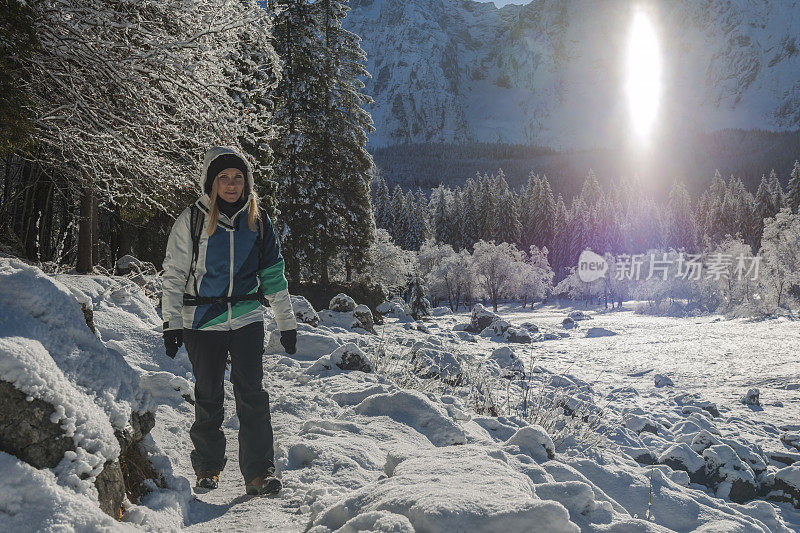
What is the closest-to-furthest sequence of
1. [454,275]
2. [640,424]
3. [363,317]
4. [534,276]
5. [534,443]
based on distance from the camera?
1. [534,443]
2. [640,424]
3. [363,317]
4. [454,275]
5. [534,276]

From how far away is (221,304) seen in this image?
10.1 ft

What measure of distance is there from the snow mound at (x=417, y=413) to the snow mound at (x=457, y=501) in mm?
1364

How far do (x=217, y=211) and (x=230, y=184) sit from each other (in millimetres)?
196

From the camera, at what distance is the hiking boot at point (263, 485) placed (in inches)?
119

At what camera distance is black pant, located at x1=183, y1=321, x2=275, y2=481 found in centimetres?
310

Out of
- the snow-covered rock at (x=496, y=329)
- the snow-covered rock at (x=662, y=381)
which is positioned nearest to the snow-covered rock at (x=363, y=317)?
the snow-covered rock at (x=662, y=381)

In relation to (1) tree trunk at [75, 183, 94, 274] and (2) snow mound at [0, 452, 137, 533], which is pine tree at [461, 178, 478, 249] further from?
(2) snow mound at [0, 452, 137, 533]

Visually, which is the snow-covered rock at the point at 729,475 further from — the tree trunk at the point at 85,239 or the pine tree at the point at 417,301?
the pine tree at the point at 417,301

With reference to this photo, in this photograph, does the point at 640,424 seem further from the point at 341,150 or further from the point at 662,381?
the point at 341,150

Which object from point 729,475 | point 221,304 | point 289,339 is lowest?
point 729,475

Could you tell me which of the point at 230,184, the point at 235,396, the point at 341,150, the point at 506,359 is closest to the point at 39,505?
the point at 235,396

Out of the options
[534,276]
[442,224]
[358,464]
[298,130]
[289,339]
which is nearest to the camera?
[289,339]

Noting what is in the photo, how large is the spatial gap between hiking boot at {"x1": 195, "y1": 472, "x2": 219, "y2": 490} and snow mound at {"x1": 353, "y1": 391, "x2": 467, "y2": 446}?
1.83 metres

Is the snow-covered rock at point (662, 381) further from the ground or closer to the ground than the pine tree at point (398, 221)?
closer to the ground
